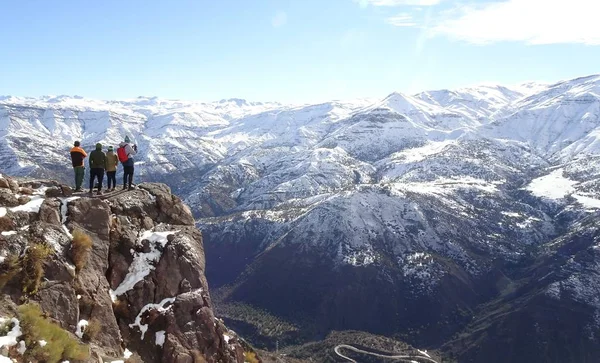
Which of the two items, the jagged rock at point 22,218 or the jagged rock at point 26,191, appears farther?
the jagged rock at point 26,191

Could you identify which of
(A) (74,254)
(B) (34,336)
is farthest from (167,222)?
(B) (34,336)

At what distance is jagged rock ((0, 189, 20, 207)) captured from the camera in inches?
1173

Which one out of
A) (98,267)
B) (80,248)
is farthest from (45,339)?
(98,267)

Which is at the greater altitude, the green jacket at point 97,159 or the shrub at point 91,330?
the green jacket at point 97,159

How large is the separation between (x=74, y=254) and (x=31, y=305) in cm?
523

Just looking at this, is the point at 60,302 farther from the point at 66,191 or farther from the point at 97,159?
the point at 97,159

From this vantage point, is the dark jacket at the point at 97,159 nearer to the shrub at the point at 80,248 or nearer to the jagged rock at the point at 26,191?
the jagged rock at the point at 26,191

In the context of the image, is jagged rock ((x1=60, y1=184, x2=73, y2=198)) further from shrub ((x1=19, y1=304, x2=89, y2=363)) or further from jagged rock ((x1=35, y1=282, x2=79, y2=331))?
shrub ((x1=19, y1=304, x2=89, y2=363))

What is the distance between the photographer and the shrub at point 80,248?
28.8 meters

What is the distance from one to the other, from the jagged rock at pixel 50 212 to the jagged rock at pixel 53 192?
243 cm

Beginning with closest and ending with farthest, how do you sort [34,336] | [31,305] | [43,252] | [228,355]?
[34,336] → [31,305] → [43,252] → [228,355]

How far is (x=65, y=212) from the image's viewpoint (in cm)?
3188

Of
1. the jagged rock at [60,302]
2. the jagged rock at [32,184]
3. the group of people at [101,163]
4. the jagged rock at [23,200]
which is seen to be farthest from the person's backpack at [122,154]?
the jagged rock at [60,302]

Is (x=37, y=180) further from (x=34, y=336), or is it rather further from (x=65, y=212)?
(x=34, y=336)
